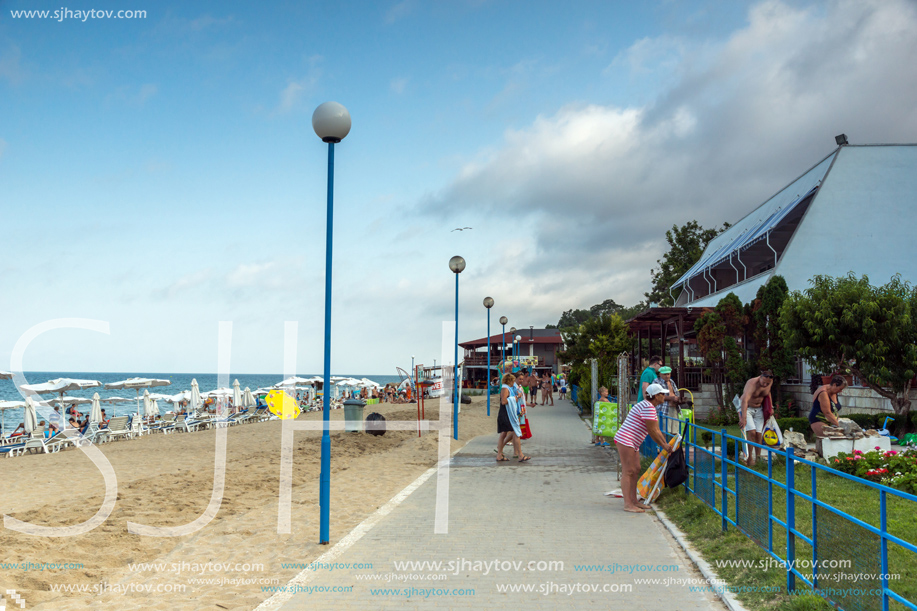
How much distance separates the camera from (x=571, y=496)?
8.84 metres

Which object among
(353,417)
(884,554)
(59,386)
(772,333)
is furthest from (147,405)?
(884,554)

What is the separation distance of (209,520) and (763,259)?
88.4 ft

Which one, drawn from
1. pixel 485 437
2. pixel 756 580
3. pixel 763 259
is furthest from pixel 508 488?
pixel 763 259

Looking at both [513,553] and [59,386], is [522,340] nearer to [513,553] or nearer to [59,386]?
[59,386]

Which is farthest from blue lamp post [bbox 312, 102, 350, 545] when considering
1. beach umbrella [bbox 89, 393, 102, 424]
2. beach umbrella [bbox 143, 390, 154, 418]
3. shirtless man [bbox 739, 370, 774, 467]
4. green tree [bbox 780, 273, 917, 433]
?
beach umbrella [bbox 143, 390, 154, 418]

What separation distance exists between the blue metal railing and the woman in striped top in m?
0.57

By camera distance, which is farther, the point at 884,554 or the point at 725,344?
the point at 725,344

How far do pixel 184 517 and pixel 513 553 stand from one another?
435 cm

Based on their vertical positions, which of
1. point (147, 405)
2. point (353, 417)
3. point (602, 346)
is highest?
point (602, 346)

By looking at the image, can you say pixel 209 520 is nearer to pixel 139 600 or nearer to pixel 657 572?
pixel 139 600

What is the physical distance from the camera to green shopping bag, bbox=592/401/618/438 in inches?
555

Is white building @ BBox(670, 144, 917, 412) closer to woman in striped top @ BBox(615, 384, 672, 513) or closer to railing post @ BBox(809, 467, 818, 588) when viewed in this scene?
woman in striped top @ BBox(615, 384, 672, 513)

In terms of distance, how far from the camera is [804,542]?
4.71 m

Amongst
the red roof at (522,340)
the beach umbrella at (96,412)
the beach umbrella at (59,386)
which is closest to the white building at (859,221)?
the beach umbrella at (96,412)
